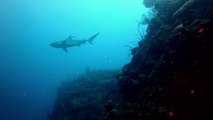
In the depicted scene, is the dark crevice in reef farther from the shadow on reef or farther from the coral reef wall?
the shadow on reef

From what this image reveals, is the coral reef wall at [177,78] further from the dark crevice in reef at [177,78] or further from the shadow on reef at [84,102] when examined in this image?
the shadow on reef at [84,102]

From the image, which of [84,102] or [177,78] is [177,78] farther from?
[84,102]

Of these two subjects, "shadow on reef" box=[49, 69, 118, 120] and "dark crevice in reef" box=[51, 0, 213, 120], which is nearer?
"dark crevice in reef" box=[51, 0, 213, 120]

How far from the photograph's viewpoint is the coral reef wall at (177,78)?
578 centimetres

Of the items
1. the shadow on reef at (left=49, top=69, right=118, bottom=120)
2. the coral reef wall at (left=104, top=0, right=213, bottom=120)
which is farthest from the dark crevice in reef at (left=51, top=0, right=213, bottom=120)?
the shadow on reef at (left=49, top=69, right=118, bottom=120)

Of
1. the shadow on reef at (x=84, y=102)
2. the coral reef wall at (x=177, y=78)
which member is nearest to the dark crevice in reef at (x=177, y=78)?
the coral reef wall at (x=177, y=78)

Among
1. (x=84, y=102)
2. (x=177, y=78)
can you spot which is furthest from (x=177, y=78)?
(x=84, y=102)

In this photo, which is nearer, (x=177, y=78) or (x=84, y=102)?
(x=177, y=78)

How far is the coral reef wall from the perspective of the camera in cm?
578

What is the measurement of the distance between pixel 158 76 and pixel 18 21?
17769 centimetres

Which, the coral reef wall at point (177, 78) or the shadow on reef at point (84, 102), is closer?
the coral reef wall at point (177, 78)

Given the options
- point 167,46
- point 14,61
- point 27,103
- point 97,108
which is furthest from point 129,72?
point 14,61

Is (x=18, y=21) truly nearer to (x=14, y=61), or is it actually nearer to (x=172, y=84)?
(x=14, y=61)

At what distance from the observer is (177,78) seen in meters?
6.07
